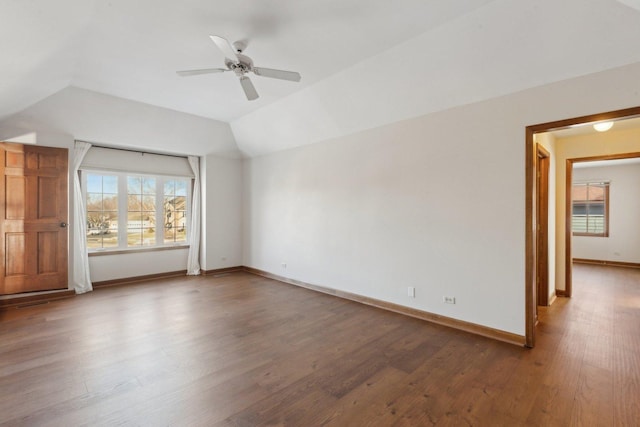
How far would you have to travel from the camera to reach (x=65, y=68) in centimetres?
334

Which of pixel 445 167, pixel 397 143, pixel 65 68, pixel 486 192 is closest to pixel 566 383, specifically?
pixel 486 192

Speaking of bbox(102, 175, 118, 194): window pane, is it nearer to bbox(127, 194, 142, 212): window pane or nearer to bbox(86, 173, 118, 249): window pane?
bbox(86, 173, 118, 249): window pane

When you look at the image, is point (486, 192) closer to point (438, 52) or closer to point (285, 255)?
point (438, 52)

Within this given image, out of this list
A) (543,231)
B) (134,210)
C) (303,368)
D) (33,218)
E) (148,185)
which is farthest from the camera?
(148,185)

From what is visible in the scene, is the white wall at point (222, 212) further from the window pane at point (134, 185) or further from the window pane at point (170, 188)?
the window pane at point (134, 185)

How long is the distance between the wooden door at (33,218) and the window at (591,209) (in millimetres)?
11285

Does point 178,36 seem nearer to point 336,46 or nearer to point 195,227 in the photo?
point 336,46


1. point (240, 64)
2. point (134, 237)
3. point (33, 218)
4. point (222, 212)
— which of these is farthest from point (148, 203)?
point (240, 64)

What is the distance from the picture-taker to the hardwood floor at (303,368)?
198 cm

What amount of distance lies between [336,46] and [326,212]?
2.54 metres

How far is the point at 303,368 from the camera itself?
2553mm

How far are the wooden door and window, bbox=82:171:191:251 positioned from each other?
2.14 feet

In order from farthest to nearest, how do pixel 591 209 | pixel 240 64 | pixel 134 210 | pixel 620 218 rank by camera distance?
pixel 591 209, pixel 620 218, pixel 134 210, pixel 240 64

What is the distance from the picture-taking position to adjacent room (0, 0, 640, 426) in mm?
2242
